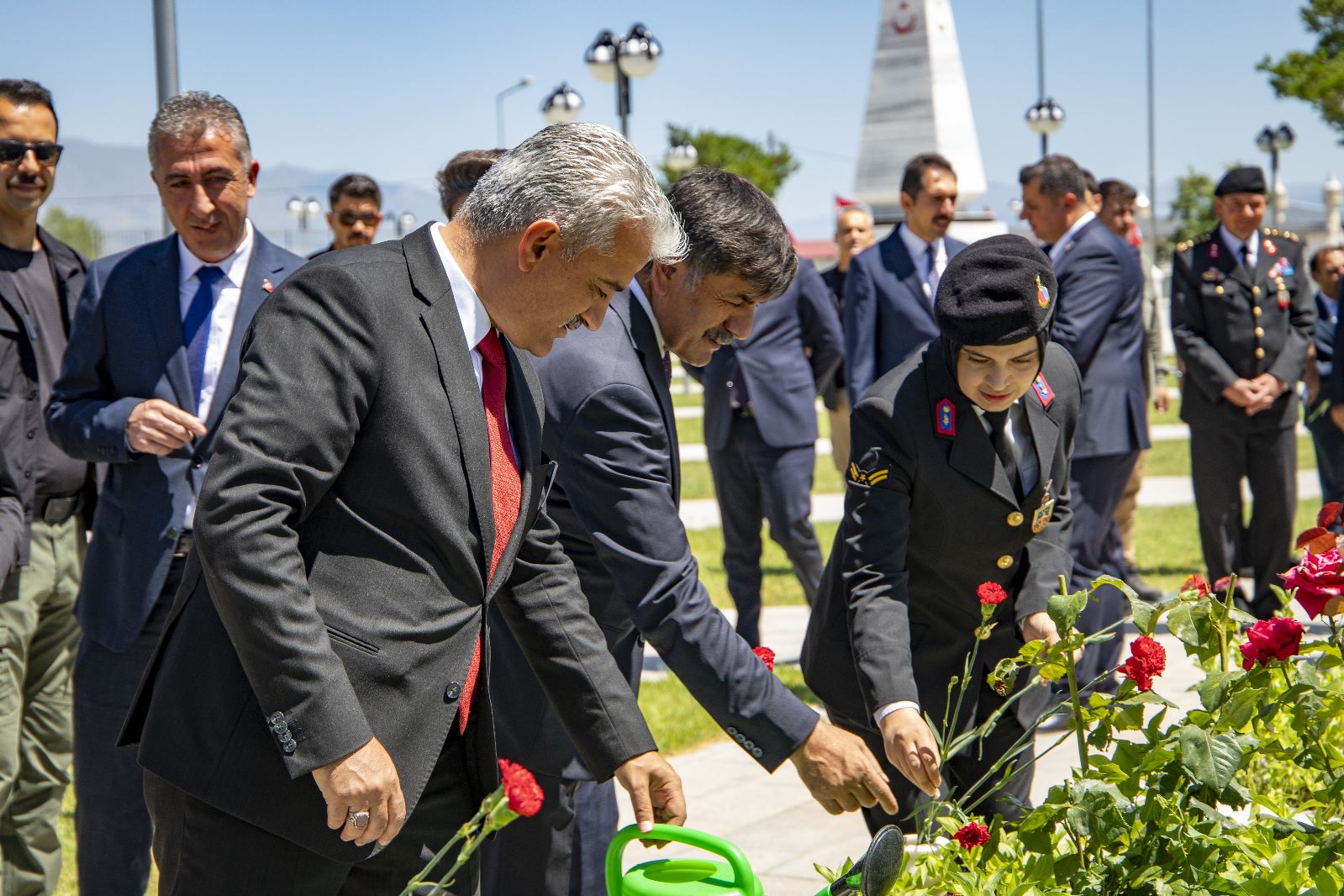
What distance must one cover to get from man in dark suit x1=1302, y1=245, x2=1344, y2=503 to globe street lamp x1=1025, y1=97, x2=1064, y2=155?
48.5 ft

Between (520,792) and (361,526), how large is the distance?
621 mm

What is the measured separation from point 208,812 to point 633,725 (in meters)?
0.70

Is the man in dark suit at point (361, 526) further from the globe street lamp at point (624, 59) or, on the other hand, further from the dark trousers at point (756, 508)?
the globe street lamp at point (624, 59)

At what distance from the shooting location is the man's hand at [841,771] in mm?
2326

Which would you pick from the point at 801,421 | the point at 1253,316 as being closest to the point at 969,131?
the point at 1253,316

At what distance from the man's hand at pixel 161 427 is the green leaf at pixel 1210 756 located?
2.13 meters

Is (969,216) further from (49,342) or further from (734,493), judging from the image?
(49,342)

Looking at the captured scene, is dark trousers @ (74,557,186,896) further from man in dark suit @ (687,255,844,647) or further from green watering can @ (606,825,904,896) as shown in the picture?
man in dark suit @ (687,255,844,647)

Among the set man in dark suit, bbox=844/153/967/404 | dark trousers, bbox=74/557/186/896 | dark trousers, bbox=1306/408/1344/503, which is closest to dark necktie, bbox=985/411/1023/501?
dark trousers, bbox=74/557/186/896

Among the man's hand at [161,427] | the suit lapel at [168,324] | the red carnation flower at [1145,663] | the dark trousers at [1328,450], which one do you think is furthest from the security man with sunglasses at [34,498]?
the dark trousers at [1328,450]

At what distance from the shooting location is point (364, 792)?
6.11ft

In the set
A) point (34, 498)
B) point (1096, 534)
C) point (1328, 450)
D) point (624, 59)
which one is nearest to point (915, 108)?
point (624, 59)

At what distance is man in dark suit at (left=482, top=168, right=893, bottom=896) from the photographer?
2.40 meters

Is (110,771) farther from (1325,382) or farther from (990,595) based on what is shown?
(1325,382)
